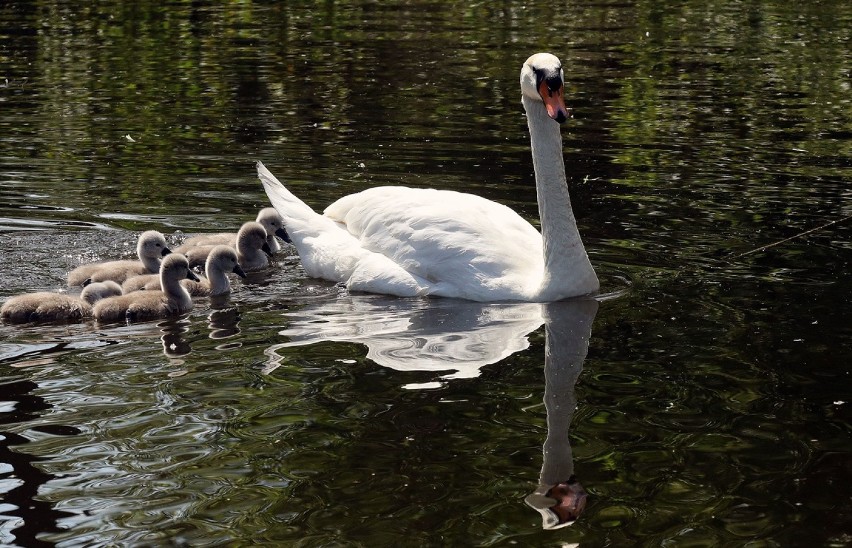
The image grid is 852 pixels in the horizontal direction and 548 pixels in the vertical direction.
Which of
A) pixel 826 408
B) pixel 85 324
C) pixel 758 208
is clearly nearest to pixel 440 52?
pixel 758 208

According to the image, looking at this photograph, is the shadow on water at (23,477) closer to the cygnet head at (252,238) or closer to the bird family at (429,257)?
the bird family at (429,257)

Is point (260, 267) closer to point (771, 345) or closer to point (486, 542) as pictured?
point (771, 345)

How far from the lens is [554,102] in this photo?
8.47 meters

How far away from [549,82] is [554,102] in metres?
0.14

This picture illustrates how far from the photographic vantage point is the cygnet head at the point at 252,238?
10.4 m

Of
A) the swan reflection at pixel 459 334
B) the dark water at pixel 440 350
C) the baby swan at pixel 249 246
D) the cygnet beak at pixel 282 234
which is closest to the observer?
the dark water at pixel 440 350

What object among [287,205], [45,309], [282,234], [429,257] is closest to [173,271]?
[45,309]

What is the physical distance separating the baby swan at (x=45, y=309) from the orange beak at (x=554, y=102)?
11.3 feet

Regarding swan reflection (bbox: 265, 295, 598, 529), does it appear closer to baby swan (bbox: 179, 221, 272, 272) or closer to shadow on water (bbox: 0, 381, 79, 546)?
shadow on water (bbox: 0, 381, 79, 546)

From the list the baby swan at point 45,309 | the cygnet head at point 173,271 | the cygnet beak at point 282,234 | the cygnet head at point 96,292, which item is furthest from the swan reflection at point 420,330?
the cygnet beak at point 282,234

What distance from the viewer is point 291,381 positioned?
7.11 meters

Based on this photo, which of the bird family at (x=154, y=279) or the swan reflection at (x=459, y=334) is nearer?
the swan reflection at (x=459, y=334)

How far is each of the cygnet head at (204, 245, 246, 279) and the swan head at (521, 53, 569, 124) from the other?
2.60 metres

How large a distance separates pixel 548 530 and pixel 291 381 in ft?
7.57
